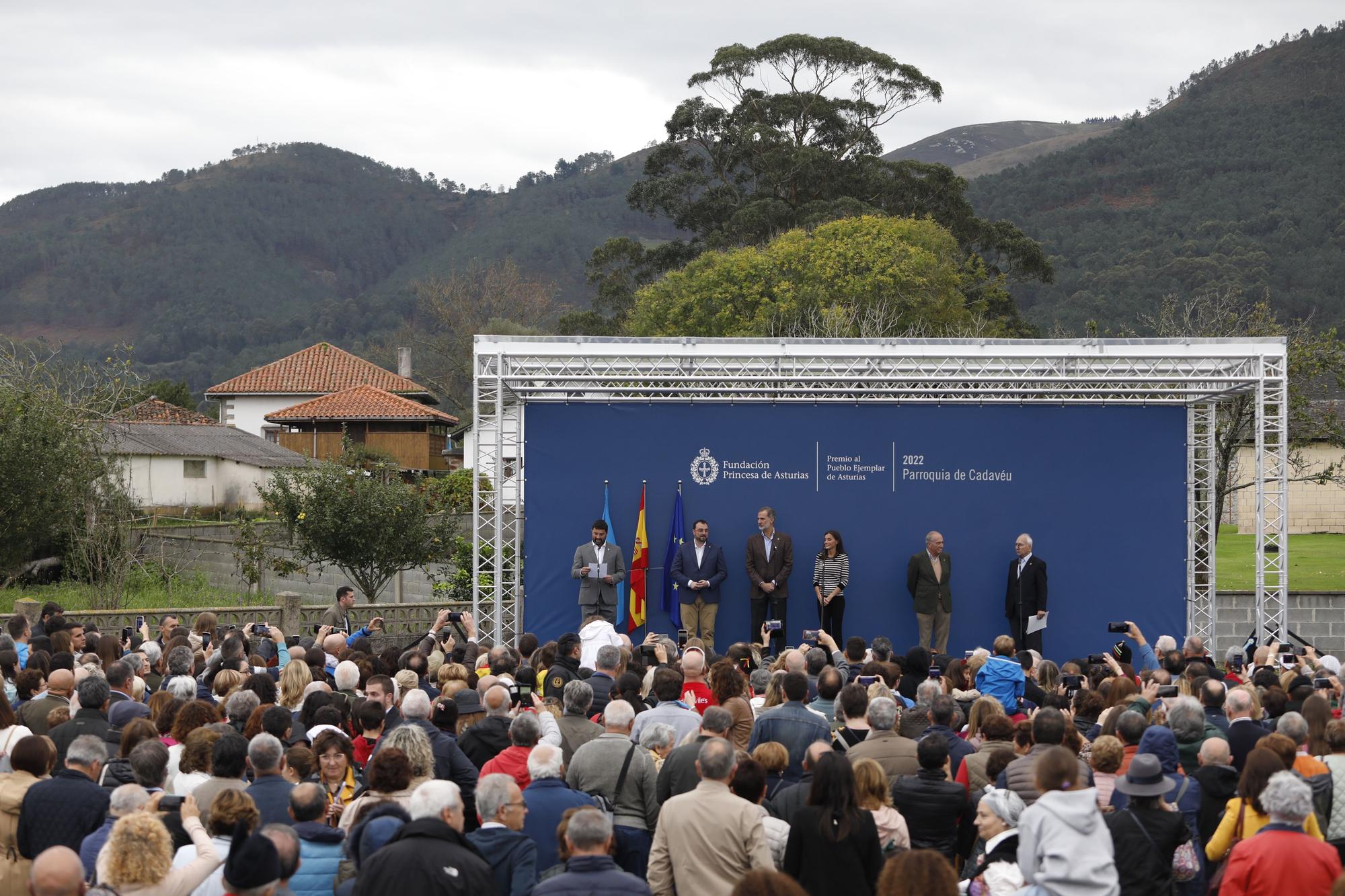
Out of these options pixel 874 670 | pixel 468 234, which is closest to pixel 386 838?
pixel 874 670

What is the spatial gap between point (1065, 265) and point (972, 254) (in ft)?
81.7

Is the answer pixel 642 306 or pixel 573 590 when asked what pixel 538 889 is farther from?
pixel 642 306

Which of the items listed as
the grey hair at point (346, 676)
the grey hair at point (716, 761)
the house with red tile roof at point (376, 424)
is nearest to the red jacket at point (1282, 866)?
the grey hair at point (716, 761)

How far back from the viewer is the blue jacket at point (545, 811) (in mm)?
5699

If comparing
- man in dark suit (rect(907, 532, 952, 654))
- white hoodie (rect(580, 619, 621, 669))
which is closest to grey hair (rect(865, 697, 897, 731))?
white hoodie (rect(580, 619, 621, 669))

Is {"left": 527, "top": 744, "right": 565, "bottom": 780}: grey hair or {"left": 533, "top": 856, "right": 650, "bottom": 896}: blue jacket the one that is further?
{"left": 527, "top": 744, "right": 565, "bottom": 780}: grey hair

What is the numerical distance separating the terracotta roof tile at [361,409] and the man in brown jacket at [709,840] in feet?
154

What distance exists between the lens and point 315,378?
6425 centimetres

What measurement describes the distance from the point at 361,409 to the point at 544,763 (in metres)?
48.4

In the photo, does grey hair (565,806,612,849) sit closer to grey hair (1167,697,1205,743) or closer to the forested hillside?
grey hair (1167,697,1205,743)

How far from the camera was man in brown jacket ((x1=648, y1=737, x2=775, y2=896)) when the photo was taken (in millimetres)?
5312

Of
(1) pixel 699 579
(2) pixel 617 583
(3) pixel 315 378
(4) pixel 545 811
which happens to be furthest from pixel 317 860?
(3) pixel 315 378

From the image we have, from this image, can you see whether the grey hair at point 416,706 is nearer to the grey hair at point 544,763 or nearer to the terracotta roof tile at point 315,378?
the grey hair at point 544,763

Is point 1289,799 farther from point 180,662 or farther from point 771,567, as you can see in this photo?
point 771,567
